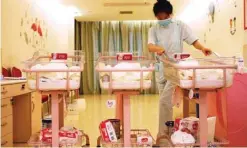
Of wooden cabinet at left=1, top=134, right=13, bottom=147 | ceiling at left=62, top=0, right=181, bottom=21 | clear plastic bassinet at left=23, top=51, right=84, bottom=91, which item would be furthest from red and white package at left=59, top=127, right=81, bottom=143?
ceiling at left=62, top=0, right=181, bottom=21

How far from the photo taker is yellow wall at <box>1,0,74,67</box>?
13.4 feet

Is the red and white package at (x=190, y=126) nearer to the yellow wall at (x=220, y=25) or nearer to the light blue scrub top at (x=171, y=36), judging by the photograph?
the light blue scrub top at (x=171, y=36)

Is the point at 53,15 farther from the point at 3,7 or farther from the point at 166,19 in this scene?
the point at 166,19

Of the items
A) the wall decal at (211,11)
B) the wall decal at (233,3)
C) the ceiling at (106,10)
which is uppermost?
the ceiling at (106,10)

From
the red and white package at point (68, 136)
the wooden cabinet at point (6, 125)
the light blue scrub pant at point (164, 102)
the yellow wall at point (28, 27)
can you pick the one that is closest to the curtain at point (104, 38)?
the yellow wall at point (28, 27)

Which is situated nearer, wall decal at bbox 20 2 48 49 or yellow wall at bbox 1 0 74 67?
yellow wall at bbox 1 0 74 67

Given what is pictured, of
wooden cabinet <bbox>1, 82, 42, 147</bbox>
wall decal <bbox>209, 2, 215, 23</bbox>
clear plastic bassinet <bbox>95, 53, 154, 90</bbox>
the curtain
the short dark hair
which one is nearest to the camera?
clear plastic bassinet <bbox>95, 53, 154, 90</bbox>

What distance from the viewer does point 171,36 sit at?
279 centimetres

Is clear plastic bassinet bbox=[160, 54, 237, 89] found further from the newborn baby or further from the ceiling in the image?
the ceiling

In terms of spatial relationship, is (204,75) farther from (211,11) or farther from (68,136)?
(211,11)

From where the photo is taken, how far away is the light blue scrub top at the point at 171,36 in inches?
110

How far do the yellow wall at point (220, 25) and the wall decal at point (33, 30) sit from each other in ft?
9.17

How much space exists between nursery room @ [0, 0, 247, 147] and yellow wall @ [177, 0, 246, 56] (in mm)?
15

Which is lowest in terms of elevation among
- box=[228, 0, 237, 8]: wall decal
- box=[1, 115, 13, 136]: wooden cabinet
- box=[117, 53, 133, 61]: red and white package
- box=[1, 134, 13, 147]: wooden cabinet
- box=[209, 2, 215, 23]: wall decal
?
box=[1, 134, 13, 147]: wooden cabinet
